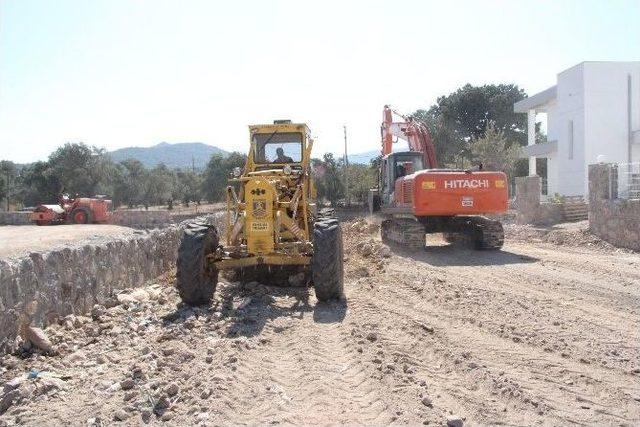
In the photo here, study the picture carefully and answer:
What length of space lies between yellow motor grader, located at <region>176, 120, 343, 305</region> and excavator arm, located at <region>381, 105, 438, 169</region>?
26.2ft

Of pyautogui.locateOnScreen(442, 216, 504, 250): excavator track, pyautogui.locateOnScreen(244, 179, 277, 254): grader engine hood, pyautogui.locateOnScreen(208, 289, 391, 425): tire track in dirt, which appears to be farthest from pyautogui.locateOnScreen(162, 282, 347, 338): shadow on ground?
pyautogui.locateOnScreen(442, 216, 504, 250): excavator track

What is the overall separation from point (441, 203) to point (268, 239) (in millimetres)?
6082

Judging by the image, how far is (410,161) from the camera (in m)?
15.6

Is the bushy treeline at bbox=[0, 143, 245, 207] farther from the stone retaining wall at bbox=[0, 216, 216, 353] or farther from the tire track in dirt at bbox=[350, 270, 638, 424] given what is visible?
the tire track in dirt at bbox=[350, 270, 638, 424]

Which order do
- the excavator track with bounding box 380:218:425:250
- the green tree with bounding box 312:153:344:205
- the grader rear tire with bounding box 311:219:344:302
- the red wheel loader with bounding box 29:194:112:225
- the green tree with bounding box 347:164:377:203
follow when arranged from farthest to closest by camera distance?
the green tree with bounding box 312:153:344:205 < the green tree with bounding box 347:164:377:203 < the red wheel loader with bounding box 29:194:112:225 < the excavator track with bounding box 380:218:425:250 < the grader rear tire with bounding box 311:219:344:302

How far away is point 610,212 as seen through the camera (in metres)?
14.5

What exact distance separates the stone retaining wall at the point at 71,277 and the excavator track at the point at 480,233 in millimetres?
7464

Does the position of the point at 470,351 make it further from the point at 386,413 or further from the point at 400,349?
the point at 386,413

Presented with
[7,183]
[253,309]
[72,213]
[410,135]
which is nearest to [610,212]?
[410,135]

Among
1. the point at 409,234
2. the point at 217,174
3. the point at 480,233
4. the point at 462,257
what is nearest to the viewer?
the point at 462,257

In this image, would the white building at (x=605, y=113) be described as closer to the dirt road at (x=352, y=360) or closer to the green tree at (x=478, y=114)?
the dirt road at (x=352, y=360)

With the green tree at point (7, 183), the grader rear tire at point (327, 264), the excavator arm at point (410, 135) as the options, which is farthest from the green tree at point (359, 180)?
the grader rear tire at point (327, 264)

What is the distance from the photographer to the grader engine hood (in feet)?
26.3

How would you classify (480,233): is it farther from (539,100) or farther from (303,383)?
(539,100)
